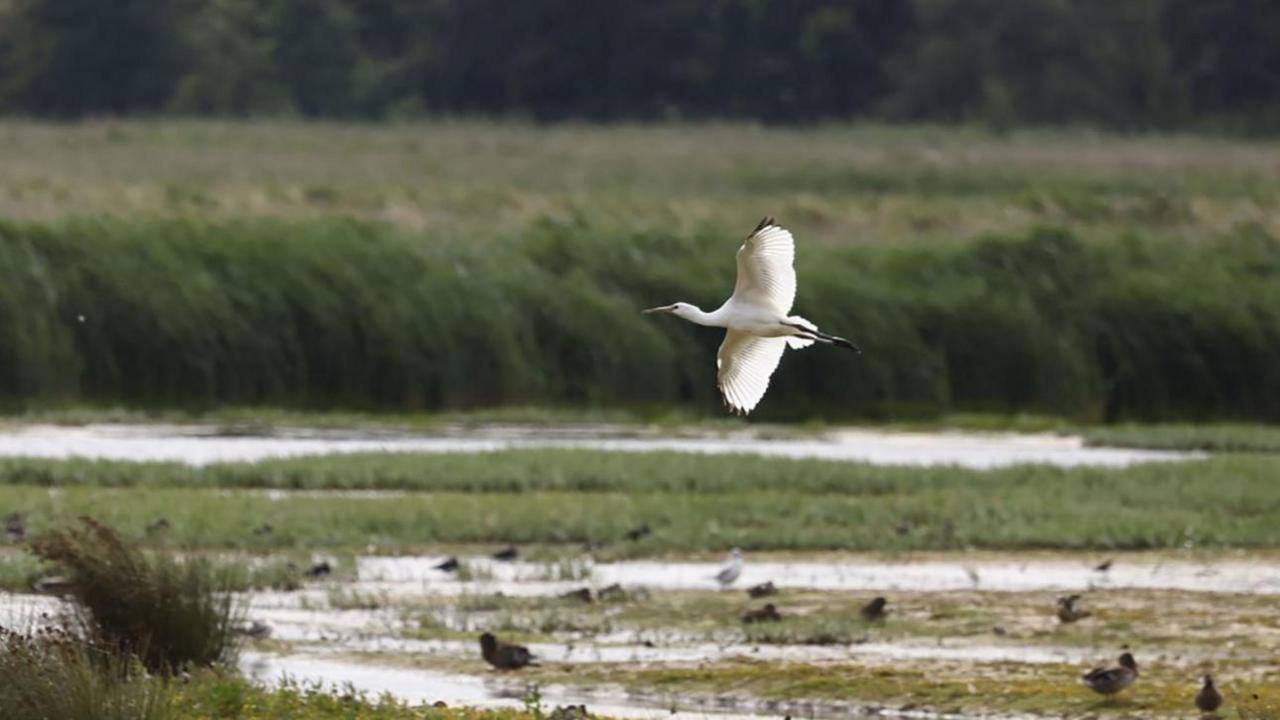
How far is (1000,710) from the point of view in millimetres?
14562

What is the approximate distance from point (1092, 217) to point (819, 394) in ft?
38.8

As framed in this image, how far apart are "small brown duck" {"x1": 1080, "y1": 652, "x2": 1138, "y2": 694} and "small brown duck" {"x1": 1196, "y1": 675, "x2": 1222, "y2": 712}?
18.5 inches

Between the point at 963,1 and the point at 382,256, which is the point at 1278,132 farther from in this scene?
the point at 382,256

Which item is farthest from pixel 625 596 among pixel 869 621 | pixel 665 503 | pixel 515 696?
pixel 665 503

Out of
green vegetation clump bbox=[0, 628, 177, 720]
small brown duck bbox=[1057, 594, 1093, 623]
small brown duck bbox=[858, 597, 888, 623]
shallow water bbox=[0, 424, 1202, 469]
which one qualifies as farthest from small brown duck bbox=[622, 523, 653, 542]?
green vegetation clump bbox=[0, 628, 177, 720]

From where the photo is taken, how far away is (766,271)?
12.7 metres

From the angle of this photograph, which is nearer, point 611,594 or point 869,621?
point 869,621

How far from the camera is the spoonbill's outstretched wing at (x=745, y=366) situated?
13125 millimetres

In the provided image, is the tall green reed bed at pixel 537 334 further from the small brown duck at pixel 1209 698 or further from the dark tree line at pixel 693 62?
the dark tree line at pixel 693 62

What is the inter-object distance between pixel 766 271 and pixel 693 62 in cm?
6496

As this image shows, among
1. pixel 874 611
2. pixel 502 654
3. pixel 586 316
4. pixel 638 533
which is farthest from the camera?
pixel 586 316

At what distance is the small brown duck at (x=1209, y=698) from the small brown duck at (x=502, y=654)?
366 centimetres

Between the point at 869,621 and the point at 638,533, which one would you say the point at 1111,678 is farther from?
the point at 638,533

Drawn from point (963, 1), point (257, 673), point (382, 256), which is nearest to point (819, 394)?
point (382, 256)
